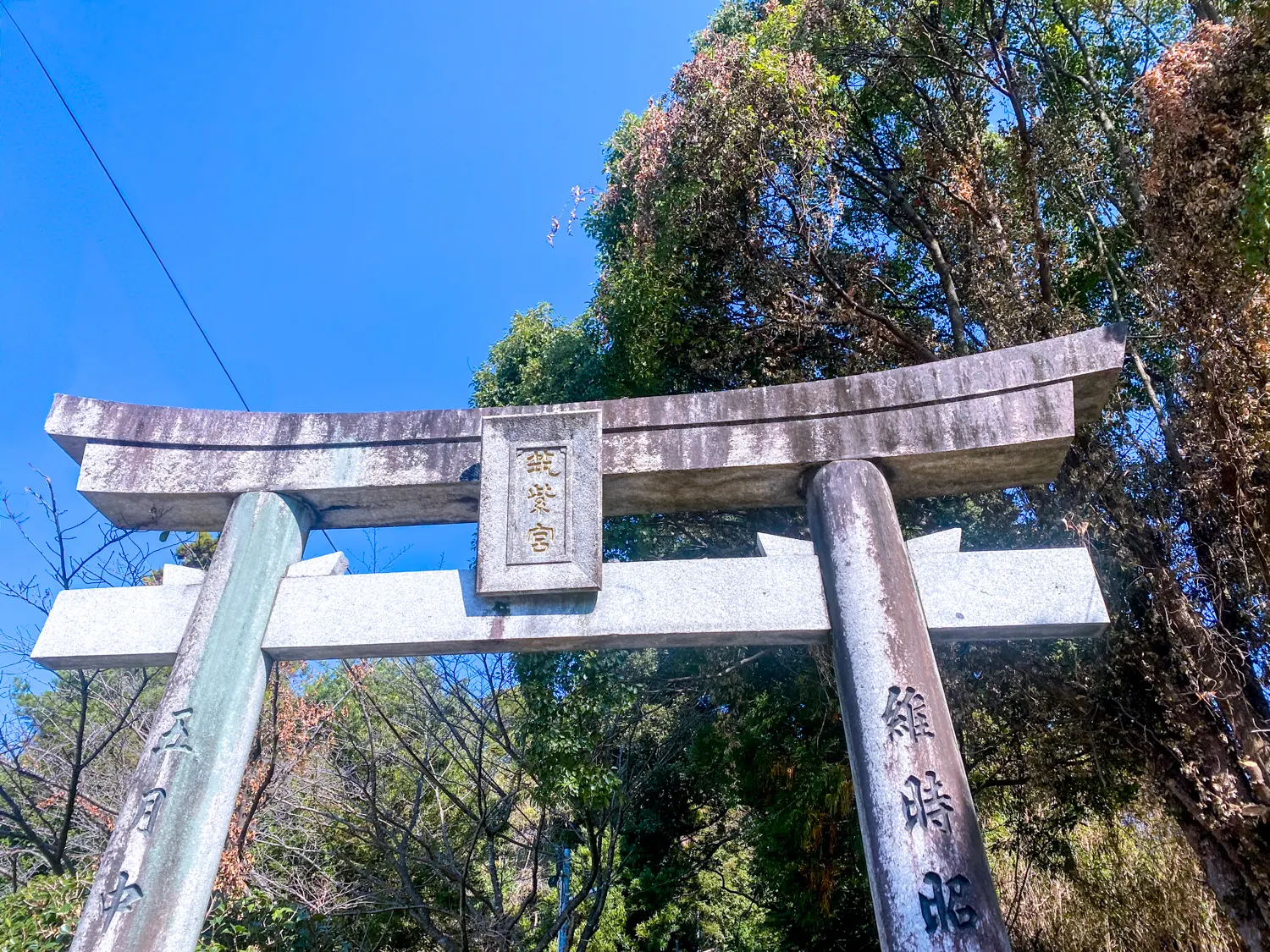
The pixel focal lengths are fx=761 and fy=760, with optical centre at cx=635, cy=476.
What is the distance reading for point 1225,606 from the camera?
4.81 metres

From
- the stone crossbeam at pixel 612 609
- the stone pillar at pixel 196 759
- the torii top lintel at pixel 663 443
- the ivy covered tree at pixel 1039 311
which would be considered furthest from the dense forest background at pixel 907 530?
the stone pillar at pixel 196 759

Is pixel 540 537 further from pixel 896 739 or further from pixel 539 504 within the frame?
pixel 896 739

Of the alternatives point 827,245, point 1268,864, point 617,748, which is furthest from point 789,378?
point 1268,864

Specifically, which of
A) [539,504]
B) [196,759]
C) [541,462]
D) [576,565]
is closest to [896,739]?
[576,565]

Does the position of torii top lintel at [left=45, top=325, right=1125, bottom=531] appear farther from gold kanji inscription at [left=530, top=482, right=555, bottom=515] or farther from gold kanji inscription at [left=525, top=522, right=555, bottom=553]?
gold kanji inscription at [left=525, top=522, right=555, bottom=553]

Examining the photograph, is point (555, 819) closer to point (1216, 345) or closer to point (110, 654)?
point (110, 654)

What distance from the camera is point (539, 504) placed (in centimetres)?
376

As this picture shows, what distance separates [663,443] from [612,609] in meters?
0.89

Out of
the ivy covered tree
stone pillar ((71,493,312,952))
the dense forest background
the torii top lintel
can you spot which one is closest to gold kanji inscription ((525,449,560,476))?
the torii top lintel

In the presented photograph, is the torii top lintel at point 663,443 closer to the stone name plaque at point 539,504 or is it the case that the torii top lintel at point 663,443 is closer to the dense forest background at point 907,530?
the stone name plaque at point 539,504

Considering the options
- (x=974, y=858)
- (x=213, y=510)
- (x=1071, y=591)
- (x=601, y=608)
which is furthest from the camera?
(x=213, y=510)

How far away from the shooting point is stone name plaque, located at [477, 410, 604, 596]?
141 inches

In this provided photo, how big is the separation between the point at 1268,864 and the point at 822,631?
3235 mm

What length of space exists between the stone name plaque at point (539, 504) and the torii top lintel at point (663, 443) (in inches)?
3.9
